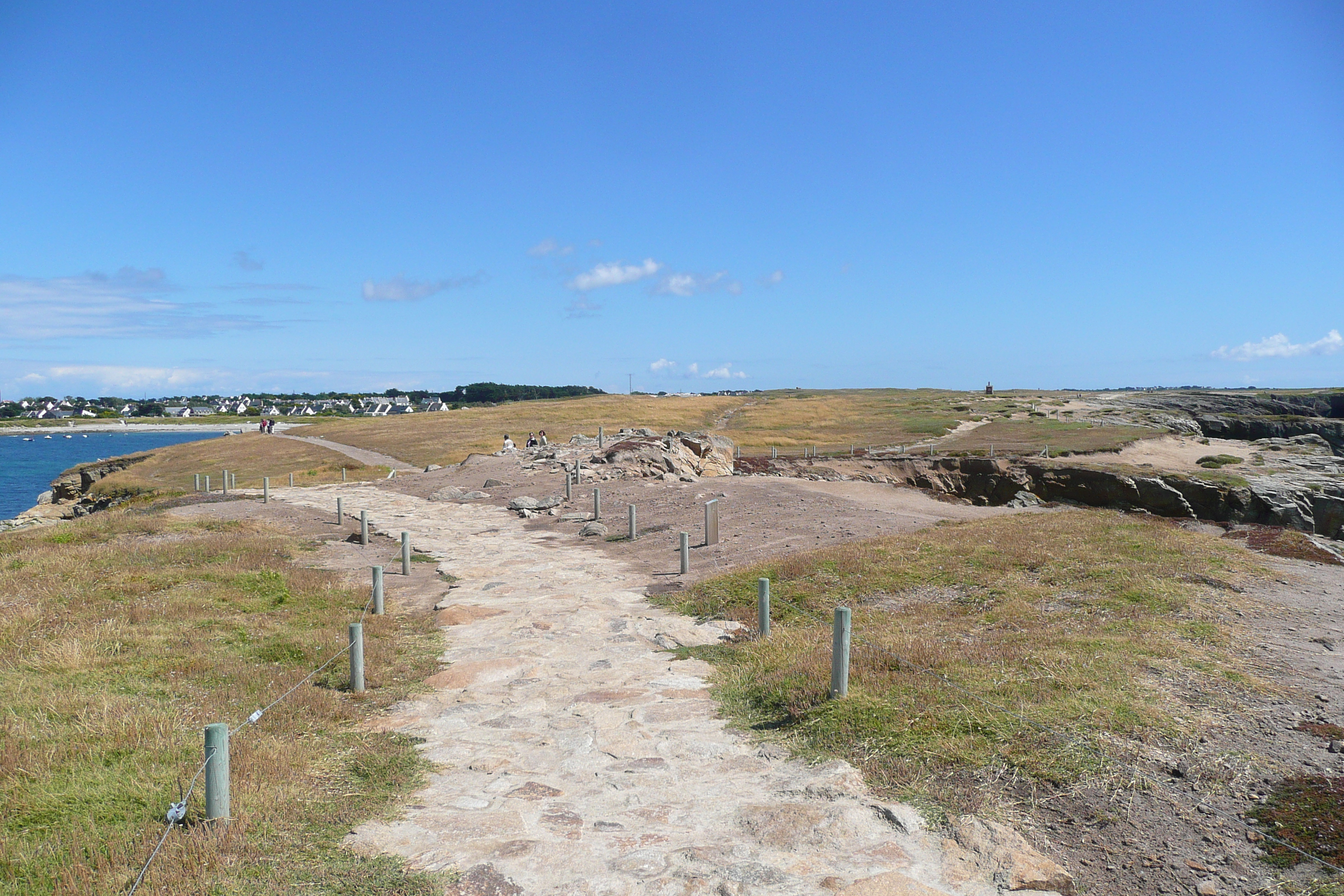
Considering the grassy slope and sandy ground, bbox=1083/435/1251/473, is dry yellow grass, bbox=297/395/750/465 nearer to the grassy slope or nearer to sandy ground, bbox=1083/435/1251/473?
sandy ground, bbox=1083/435/1251/473

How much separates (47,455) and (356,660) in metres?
169

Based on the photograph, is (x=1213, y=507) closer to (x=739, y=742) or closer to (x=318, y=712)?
(x=739, y=742)

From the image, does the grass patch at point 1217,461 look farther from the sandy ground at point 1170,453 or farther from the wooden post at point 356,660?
the wooden post at point 356,660

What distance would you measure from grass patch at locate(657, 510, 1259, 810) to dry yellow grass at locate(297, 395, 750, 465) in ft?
149

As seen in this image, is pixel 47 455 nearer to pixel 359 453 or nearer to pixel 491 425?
pixel 491 425

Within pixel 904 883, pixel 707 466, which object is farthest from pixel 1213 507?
pixel 904 883

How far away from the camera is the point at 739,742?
8.12m

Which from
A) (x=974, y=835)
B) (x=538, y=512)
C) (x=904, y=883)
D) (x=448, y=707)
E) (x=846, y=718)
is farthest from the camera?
(x=538, y=512)

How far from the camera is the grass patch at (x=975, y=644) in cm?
722

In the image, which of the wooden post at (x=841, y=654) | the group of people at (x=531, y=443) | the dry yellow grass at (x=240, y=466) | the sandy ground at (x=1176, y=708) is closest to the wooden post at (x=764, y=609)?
the wooden post at (x=841, y=654)

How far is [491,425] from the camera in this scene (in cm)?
8525

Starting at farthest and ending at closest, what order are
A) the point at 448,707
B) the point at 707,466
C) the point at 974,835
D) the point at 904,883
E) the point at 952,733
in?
1. the point at 707,466
2. the point at 448,707
3. the point at 952,733
4. the point at 974,835
5. the point at 904,883

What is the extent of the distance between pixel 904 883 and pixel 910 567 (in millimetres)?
10190

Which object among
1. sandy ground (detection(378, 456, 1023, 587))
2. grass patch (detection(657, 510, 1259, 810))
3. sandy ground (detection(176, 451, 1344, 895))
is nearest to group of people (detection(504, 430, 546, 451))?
sandy ground (detection(378, 456, 1023, 587))
